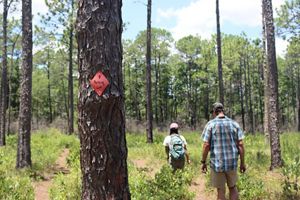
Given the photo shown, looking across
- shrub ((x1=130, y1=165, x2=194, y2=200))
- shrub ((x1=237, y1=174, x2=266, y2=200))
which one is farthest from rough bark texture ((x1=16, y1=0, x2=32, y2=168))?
shrub ((x1=237, y1=174, x2=266, y2=200))

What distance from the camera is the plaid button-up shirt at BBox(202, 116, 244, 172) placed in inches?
238

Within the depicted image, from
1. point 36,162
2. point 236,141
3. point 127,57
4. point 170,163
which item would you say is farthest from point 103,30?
point 127,57

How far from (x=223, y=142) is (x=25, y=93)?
23.3 ft

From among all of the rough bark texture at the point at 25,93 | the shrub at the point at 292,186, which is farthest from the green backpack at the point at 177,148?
the rough bark texture at the point at 25,93

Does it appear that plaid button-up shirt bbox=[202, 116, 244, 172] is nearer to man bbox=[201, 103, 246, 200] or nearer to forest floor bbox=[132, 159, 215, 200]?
man bbox=[201, 103, 246, 200]

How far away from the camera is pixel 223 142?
610 centimetres

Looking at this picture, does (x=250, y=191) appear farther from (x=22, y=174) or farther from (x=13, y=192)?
(x=22, y=174)

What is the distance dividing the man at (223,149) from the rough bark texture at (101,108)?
307 centimetres

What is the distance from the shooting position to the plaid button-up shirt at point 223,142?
6047mm

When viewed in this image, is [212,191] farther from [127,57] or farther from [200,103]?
[200,103]

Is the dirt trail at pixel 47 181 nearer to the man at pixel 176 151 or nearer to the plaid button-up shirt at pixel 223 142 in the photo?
the man at pixel 176 151

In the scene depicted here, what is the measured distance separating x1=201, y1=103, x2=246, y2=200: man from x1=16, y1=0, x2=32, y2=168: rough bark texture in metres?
6.72

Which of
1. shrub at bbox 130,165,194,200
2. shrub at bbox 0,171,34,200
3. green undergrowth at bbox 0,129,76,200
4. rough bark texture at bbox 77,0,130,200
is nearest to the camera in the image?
rough bark texture at bbox 77,0,130,200

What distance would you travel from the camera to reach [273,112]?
10.8m
